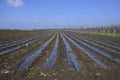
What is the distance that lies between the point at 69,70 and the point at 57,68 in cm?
67

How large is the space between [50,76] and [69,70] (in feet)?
3.93

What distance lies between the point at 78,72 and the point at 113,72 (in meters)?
1.44

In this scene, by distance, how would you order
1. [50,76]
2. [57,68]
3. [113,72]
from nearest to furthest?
[50,76] → [113,72] → [57,68]

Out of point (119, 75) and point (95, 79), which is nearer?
point (95, 79)

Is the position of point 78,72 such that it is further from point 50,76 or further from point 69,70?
point 50,76

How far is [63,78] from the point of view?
655 cm

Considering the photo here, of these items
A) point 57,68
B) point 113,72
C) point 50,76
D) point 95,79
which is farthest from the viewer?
point 57,68

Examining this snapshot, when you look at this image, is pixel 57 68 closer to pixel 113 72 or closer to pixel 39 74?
pixel 39 74

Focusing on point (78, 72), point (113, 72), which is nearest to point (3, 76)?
point (78, 72)

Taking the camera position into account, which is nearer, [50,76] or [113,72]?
[50,76]

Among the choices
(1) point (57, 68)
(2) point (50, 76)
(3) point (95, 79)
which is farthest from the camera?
(1) point (57, 68)

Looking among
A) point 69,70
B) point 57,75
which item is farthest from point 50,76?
point 69,70

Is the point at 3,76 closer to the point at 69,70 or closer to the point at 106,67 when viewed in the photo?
the point at 69,70

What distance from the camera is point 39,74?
7195 millimetres
